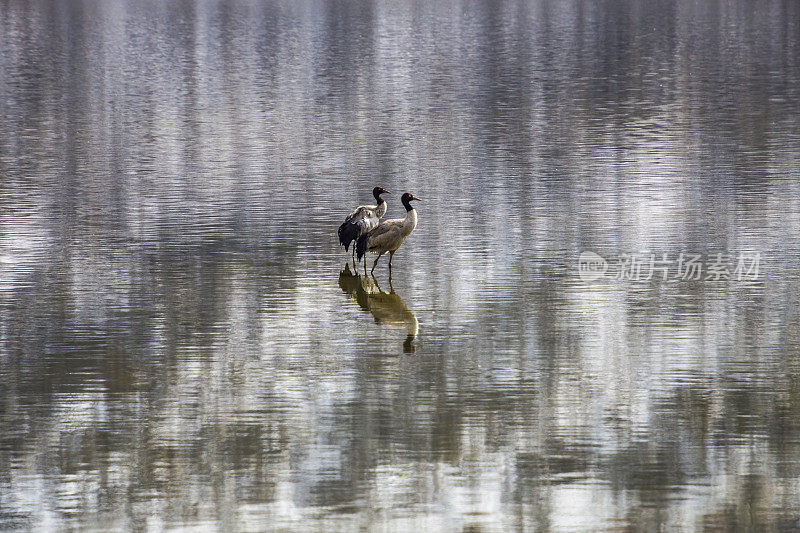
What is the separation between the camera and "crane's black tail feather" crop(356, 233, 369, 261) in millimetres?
17312

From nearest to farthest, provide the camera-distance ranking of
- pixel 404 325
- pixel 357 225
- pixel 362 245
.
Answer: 1. pixel 404 325
2. pixel 362 245
3. pixel 357 225

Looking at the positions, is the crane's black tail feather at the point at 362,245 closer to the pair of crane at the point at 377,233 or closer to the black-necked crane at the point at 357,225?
the pair of crane at the point at 377,233

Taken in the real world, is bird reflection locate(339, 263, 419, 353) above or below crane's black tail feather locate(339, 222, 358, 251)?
below

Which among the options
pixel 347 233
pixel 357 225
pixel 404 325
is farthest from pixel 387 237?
pixel 404 325

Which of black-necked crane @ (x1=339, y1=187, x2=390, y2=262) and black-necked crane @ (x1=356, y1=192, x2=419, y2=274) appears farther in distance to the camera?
black-necked crane @ (x1=339, y1=187, x2=390, y2=262)

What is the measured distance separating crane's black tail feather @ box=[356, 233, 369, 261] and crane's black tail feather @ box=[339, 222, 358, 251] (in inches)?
12.4

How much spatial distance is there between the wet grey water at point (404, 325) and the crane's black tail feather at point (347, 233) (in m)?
0.37

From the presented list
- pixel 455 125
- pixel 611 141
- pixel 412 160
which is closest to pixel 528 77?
pixel 455 125

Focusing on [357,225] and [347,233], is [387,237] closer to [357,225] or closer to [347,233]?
[357,225]

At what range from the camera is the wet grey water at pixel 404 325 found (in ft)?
30.1

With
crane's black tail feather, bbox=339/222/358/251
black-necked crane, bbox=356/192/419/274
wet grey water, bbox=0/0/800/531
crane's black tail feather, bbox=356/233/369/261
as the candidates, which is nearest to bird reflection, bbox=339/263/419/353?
wet grey water, bbox=0/0/800/531

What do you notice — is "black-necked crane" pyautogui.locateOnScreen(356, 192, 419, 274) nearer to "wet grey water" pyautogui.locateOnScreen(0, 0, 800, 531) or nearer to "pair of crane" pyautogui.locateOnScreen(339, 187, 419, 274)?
"pair of crane" pyautogui.locateOnScreen(339, 187, 419, 274)

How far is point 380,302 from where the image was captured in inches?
599

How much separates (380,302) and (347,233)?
304 cm
